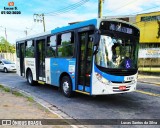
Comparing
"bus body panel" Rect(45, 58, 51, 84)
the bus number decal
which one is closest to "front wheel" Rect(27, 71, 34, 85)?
"bus body panel" Rect(45, 58, 51, 84)

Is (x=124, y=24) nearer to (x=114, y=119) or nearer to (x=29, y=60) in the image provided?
(x=114, y=119)

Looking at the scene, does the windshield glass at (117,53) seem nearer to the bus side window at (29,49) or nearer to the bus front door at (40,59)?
the bus front door at (40,59)

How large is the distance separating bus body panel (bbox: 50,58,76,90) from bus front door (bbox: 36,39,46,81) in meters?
1.37

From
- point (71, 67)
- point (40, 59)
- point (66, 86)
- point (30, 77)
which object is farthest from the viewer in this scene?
point (30, 77)

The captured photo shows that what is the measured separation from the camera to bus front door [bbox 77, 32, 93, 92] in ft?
30.6

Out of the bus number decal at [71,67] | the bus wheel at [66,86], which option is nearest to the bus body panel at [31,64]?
the bus wheel at [66,86]

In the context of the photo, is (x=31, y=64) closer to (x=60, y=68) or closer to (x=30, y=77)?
(x=30, y=77)

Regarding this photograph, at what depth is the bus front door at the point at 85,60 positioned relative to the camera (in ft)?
30.6

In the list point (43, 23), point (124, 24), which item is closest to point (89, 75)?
point (124, 24)

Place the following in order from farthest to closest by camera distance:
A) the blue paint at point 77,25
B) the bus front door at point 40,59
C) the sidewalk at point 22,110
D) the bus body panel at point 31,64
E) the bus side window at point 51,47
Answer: the bus body panel at point 31,64 < the bus front door at point 40,59 < the bus side window at point 51,47 < the blue paint at point 77,25 < the sidewalk at point 22,110

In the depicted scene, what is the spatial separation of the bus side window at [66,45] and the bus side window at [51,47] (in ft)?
1.78

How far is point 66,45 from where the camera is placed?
35.9 ft

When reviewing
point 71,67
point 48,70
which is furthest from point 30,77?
point 71,67

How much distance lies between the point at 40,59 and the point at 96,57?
18.9ft
